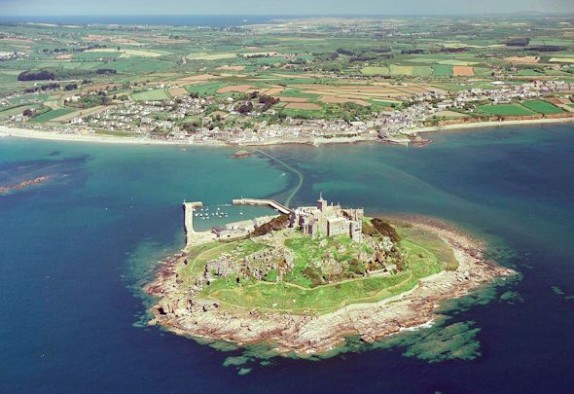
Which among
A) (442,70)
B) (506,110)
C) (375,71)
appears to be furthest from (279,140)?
(442,70)

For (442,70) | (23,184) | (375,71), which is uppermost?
(442,70)

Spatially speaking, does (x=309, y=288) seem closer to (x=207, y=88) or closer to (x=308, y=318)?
(x=308, y=318)

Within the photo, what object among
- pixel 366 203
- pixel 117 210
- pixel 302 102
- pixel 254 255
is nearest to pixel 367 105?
pixel 302 102

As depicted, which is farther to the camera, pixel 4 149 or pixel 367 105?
pixel 367 105

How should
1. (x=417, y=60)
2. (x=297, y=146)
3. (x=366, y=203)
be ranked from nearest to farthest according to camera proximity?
(x=366, y=203) → (x=297, y=146) → (x=417, y=60)

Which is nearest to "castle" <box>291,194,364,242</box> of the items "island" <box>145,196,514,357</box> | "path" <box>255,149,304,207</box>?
"island" <box>145,196,514,357</box>

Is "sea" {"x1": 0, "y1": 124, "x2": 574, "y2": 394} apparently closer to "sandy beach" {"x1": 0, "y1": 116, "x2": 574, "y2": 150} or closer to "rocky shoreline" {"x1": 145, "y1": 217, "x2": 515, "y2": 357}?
"rocky shoreline" {"x1": 145, "y1": 217, "x2": 515, "y2": 357}

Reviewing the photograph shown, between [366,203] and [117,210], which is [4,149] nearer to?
[117,210]
